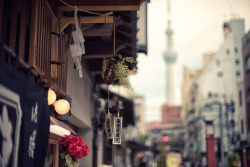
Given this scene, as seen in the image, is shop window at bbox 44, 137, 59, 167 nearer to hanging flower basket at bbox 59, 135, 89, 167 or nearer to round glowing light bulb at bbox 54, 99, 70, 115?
hanging flower basket at bbox 59, 135, 89, 167

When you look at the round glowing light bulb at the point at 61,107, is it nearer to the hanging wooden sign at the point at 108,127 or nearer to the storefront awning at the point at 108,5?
→ the storefront awning at the point at 108,5

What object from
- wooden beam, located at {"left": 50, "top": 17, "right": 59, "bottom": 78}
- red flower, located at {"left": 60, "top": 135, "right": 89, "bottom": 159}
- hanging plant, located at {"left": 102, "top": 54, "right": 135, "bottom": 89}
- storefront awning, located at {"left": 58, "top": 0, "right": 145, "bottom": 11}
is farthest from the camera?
hanging plant, located at {"left": 102, "top": 54, "right": 135, "bottom": 89}

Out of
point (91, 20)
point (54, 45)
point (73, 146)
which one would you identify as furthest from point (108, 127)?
point (91, 20)

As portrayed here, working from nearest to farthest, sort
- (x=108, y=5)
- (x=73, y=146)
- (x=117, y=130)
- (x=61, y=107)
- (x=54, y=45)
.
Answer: (x=61, y=107) → (x=108, y=5) → (x=54, y=45) → (x=73, y=146) → (x=117, y=130)

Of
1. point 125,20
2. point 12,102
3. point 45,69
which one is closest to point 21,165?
point 12,102

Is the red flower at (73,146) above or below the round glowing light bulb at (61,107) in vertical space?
below

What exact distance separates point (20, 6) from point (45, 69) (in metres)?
1.44

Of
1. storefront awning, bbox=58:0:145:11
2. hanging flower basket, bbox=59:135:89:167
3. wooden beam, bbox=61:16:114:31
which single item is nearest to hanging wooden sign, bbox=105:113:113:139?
hanging flower basket, bbox=59:135:89:167

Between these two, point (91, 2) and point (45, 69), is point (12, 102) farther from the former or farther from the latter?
point (91, 2)

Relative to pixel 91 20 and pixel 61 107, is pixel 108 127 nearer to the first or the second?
pixel 61 107

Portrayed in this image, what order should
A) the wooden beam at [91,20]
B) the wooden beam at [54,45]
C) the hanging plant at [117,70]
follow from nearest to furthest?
1. the wooden beam at [54,45]
2. the wooden beam at [91,20]
3. the hanging plant at [117,70]

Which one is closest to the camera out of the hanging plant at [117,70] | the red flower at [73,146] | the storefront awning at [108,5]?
the storefront awning at [108,5]

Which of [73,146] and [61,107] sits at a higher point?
[61,107]

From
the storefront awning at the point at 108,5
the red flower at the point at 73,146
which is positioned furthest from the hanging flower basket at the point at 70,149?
the storefront awning at the point at 108,5
